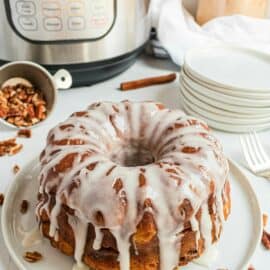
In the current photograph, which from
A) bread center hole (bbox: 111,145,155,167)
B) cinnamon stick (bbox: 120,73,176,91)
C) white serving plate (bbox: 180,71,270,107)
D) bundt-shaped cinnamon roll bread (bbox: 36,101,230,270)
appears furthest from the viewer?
cinnamon stick (bbox: 120,73,176,91)

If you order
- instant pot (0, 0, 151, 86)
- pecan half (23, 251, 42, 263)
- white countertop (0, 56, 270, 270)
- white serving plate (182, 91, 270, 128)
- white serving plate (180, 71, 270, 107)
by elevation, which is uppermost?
instant pot (0, 0, 151, 86)

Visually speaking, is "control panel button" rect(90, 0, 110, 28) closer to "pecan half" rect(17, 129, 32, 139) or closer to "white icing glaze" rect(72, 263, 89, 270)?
"pecan half" rect(17, 129, 32, 139)

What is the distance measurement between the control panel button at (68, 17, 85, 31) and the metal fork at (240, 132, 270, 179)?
0.95 ft

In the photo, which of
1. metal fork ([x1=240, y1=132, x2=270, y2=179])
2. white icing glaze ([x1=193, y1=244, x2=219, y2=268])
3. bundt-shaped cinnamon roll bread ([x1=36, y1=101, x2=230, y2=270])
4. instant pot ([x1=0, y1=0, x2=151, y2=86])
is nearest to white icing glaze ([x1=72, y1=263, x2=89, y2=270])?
bundt-shaped cinnamon roll bread ([x1=36, y1=101, x2=230, y2=270])

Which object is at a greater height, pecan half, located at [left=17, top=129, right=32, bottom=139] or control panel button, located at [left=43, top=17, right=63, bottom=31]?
control panel button, located at [left=43, top=17, right=63, bottom=31]

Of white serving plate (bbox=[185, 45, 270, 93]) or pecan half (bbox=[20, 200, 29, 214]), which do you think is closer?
pecan half (bbox=[20, 200, 29, 214])

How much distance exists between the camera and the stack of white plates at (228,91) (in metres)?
0.72

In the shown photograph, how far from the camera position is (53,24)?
744 mm

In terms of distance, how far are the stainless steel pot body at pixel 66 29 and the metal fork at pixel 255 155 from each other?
26 cm

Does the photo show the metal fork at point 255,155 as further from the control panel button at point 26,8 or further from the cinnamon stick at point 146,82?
the control panel button at point 26,8

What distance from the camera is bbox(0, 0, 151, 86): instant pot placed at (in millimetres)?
735

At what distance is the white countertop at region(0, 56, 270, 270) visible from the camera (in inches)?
23.8

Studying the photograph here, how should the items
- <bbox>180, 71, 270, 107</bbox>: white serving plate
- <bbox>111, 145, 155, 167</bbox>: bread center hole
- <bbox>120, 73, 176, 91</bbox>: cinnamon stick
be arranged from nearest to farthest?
1. <bbox>111, 145, 155, 167</bbox>: bread center hole
2. <bbox>180, 71, 270, 107</bbox>: white serving plate
3. <bbox>120, 73, 176, 91</bbox>: cinnamon stick

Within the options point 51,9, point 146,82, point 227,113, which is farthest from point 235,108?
point 51,9
